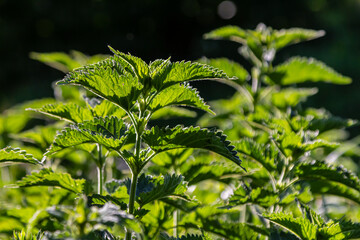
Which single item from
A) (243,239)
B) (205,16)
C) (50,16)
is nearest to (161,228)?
(243,239)

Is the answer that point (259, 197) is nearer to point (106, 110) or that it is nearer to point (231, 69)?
point (106, 110)

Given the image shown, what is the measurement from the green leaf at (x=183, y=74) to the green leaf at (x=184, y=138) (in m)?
0.08

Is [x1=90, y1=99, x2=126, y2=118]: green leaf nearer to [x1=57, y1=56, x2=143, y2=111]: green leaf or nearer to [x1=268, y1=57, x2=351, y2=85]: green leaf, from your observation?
[x1=57, y1=56, x2=143, y2=111]: green leaf

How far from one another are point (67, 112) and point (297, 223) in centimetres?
46

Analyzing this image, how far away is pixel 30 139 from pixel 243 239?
2.12 feet

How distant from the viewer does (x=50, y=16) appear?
9.55m

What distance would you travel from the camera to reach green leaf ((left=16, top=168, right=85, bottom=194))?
755 mm

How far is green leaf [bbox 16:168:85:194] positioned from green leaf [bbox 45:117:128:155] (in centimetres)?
8

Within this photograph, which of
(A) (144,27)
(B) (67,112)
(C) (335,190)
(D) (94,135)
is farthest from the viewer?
(A) (144,27)

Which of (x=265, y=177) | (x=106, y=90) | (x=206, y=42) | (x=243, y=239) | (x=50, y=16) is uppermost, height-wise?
(x=50, y=16)

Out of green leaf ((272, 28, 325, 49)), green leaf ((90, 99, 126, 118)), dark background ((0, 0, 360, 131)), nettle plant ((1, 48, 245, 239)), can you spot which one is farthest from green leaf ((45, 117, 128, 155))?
dark background ((0, 0, 360, 131))

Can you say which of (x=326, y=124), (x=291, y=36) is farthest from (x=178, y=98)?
(x=291, y=36)

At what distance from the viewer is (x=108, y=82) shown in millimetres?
685

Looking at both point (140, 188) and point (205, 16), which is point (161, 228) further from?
point (205, 16)
